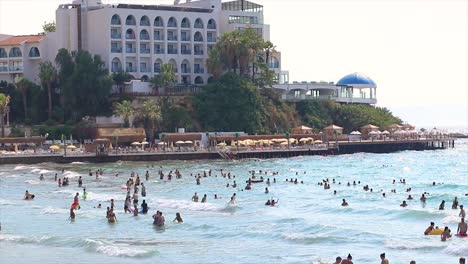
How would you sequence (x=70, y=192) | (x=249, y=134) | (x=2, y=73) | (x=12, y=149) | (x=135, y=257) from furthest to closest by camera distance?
1. (x=2, y=73)
2. (x=249, y=134)
3. (x=12, y=149)
4. (x=70, y=192)
5. (x=135, y=257)

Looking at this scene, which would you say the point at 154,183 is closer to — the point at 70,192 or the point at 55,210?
the point at 70,192

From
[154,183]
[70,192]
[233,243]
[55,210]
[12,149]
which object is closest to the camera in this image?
[233,243]

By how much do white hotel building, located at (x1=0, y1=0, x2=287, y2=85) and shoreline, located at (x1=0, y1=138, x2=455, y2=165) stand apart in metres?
20.0

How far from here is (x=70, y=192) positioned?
7350cm

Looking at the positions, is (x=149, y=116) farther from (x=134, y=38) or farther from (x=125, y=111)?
(x=134, y=38)

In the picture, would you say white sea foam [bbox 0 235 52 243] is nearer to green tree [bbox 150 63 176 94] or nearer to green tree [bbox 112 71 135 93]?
green tree [bbox 150 63 176 94]

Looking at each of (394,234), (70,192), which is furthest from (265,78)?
(394,234)

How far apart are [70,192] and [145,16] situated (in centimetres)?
5718

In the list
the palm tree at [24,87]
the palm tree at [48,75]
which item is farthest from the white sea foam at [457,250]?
the palm tree at [24,87]

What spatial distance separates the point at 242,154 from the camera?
113 metres

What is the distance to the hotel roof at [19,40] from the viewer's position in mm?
129000

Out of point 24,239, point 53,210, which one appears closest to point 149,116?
point 53,210

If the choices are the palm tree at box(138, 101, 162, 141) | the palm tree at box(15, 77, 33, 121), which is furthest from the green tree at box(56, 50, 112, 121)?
the palm tree at box(138, 101, 162, 141)

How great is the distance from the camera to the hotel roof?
12900cm
